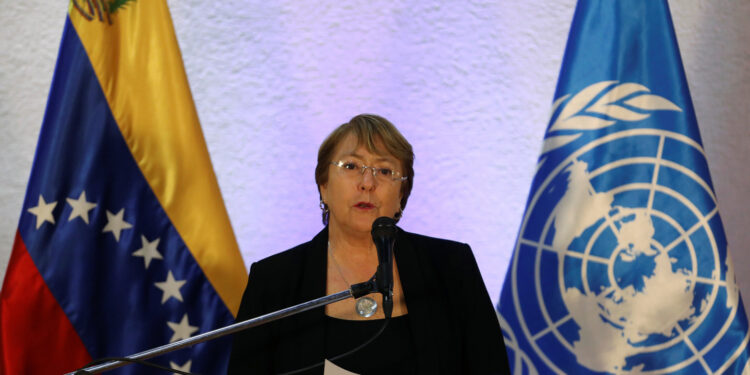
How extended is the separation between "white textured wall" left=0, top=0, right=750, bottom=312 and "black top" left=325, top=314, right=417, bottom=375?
1.18 m

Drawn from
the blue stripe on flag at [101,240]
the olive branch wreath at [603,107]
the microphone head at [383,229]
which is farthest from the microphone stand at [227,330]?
the olive branch wreath at [603,107]

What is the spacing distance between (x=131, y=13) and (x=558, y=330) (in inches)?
75.7

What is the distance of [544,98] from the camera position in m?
3.17

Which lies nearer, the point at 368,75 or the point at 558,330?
the point at 558,330

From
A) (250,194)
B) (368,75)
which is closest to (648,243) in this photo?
(368,75)

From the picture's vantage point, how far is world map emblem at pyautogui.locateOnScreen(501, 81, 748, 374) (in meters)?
2.42

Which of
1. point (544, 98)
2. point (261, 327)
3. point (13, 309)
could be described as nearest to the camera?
point (261, 327)

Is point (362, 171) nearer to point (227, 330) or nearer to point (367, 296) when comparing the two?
point (367, 296)

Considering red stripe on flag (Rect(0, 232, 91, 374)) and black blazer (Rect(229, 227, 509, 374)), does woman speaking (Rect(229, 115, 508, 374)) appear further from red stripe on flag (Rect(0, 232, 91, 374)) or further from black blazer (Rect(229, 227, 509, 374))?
red stripe on flag (Rect(0, 232, 91, 374))

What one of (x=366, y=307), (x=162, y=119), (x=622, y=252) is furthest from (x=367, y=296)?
(x=162, y=119)

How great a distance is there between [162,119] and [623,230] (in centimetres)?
169

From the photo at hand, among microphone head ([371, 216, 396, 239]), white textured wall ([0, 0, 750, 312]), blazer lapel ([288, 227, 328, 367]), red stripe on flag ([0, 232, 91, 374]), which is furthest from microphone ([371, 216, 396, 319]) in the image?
white textured wall ([0, 0, 750, 312])

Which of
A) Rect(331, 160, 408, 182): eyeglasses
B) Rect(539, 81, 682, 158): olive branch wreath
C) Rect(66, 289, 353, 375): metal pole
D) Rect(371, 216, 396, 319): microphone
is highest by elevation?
Rect(539, 81, 682, 158): olive branch wreath

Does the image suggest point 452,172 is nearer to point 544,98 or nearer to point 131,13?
point 544,98
